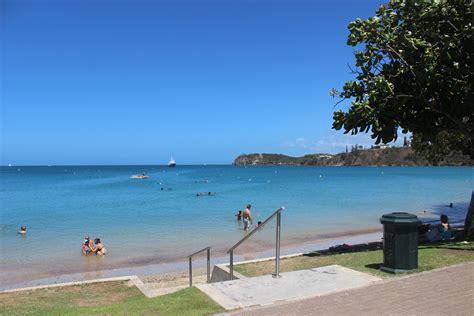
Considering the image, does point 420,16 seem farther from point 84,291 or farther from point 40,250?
point 40,250

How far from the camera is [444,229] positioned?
12.5 meters

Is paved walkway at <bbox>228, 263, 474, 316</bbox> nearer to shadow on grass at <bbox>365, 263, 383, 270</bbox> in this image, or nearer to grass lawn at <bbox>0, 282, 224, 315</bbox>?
grass lawn at <bbox>0, 282, 224, 315</bbox>

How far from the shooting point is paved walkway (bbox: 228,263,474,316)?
528 centimetres

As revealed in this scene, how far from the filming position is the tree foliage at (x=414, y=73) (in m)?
9.62

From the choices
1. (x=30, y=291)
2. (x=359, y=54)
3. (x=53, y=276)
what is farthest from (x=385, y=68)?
(x=53, y=276)

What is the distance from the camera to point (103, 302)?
905 centimetres

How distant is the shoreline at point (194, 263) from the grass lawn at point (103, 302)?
267 cm

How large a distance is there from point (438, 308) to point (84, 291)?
785cm

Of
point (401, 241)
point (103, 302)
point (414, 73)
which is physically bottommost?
point (103, 302)

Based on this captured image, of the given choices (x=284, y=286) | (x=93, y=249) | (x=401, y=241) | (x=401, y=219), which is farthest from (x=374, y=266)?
(x=93, y=249)

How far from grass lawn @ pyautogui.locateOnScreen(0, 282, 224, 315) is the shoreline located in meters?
2.67

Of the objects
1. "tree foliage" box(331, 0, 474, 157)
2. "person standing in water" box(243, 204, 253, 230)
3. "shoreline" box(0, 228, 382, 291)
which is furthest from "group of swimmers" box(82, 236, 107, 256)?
"tree foliage" box(331, 0, 474, 157)

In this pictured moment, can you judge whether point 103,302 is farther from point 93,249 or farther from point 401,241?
point 93,249

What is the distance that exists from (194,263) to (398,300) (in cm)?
984
